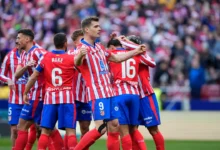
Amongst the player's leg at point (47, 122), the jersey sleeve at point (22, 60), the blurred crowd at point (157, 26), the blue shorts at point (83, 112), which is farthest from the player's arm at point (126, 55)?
the blurred crowd at point (157, 26)

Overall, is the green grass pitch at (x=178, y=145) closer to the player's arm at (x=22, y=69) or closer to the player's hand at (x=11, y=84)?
the player's hand at (x=11, y=84)

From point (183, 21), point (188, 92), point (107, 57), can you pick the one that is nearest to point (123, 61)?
point (107, 57)

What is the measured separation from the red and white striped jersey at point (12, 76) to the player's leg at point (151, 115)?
230 centimetres

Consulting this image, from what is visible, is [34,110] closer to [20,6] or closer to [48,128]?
[48,128]

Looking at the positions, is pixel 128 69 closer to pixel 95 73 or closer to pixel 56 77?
pixel 95 73

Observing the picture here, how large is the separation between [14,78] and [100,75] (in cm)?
267

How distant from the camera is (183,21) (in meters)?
23.6

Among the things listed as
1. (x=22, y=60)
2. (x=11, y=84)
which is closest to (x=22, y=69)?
(x=22, y=60)

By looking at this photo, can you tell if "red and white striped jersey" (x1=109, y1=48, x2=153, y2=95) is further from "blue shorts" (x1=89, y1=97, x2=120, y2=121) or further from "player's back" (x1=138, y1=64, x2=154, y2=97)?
"blue shorts" (x1=89, y1=97, x2=120, y2=121)

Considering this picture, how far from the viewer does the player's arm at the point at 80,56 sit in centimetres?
1105

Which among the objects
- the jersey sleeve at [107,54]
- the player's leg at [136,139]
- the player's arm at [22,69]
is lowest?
the player's leg at [136,139]

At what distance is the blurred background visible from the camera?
826 inches

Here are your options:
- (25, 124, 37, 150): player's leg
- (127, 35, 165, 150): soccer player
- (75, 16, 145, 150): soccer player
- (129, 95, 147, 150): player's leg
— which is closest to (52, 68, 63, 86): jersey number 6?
(75, 16, 145, 150): soccer player

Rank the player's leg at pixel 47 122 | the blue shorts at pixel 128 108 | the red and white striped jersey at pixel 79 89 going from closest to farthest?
1. the player's leg at pixel 47 122
2. the blue shorts at pixel 128 108
3. the red and white striped jersey at pixel 79 89
